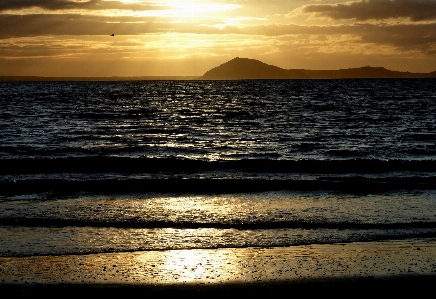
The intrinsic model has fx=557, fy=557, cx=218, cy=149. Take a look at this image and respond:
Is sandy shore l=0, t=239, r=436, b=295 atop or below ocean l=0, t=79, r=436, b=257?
atop

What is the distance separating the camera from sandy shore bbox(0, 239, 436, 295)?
32.2 feet

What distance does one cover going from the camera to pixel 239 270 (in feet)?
35.0

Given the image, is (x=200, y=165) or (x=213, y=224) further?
(x=200, y=165)

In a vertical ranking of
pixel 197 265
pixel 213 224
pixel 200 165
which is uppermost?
pixel 197 265

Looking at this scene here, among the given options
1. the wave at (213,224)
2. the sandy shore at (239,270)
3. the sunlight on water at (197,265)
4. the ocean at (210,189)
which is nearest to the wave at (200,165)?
the ocean at (210,189)

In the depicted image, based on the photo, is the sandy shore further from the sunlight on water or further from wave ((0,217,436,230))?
wave ((0,217,436,230))

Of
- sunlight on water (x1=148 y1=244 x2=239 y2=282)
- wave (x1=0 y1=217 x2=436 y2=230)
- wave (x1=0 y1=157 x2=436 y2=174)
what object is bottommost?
wave (x1=0 y1=157 x2=436 y2=174)

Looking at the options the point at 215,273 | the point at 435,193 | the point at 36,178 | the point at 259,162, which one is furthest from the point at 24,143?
the point at 215,273

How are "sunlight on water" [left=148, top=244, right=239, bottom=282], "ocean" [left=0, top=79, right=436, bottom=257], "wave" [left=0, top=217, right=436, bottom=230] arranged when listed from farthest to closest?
"wave" [left=0, top=217, right=436, bottom=230]
"ocean" [left=0, top=79, right=436, bottom=257]
"sunlight on water" [left=148, top=244, right=239, bottom=282]

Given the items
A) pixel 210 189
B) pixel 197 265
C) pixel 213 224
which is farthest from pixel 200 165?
pixel 197 265

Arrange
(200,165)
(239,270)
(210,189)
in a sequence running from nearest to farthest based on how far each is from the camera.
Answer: (239,270) < (210,189) < (200,165)

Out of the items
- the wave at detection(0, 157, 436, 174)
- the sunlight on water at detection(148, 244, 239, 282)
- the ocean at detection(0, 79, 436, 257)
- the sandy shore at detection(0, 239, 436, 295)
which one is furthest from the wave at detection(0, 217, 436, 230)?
the wave at detection(0, 157, 436, 174)

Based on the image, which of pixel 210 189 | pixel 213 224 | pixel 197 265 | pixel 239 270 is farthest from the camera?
pixel 210 189

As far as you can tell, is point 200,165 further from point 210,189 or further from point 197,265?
point 197,265
